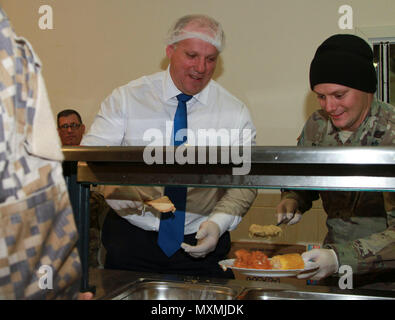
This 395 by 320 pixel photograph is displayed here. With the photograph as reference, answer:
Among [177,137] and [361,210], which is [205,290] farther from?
[177,137]

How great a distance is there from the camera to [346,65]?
1415mm

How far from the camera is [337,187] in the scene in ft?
2.73

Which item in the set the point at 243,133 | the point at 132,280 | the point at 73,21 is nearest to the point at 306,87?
the point at 243,133

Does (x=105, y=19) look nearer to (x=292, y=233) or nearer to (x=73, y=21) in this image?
(x=73, y=21)

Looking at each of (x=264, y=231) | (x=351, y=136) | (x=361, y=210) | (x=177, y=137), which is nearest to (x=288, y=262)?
(x=264, y=231)

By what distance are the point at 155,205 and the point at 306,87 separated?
5.43 feet

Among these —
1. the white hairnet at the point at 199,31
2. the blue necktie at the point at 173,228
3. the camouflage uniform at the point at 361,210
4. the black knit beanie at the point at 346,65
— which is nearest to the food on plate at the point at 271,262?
the camouflage uniform at the point at 361,210

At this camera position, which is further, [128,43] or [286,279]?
[128,43]

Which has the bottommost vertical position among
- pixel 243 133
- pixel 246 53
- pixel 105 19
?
pixel 243 133

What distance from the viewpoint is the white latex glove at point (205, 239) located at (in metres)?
1.25

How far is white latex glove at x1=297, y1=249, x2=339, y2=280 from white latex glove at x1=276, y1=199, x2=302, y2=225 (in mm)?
251

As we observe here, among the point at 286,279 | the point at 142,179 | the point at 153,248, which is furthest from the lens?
the point at 153,248

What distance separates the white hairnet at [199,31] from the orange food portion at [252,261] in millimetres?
999

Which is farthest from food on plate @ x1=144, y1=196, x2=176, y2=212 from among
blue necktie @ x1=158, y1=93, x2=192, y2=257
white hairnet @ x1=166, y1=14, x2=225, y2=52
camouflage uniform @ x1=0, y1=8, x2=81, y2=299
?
white hairnet @ x1=166, y1=14, x2=225, y2=52
